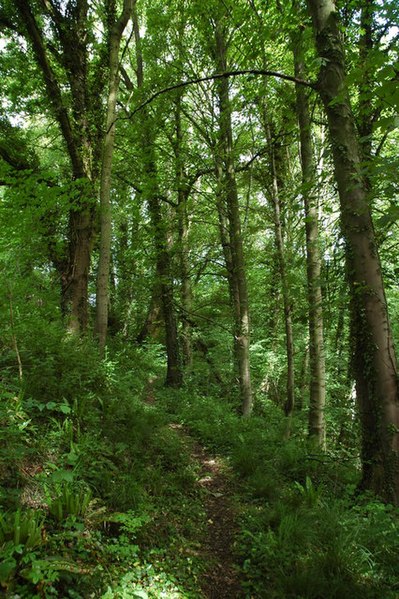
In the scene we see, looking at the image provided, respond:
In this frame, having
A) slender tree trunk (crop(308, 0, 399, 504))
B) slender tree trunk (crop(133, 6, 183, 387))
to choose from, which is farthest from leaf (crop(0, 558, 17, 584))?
slender tree trunk (crop(133, 6, 183, 387))

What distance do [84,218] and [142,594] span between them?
7383 millimetres

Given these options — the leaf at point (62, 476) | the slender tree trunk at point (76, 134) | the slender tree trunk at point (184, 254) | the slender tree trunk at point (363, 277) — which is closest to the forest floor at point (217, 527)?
the leaf at point (62, 476)

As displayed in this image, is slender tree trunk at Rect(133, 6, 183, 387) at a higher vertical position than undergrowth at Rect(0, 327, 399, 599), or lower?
higher

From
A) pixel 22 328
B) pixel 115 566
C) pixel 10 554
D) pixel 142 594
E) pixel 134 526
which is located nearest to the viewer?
pixel 10 554

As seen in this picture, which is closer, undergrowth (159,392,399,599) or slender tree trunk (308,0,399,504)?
undergrowth (159,392,399,599)

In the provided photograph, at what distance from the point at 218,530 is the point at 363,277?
3.00 meters

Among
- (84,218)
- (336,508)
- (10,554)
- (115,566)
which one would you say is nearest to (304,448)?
(336,508)

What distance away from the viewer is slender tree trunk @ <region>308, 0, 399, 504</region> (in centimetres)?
320

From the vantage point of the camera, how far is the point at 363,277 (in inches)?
130

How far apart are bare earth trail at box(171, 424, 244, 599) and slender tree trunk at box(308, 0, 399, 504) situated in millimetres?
1521

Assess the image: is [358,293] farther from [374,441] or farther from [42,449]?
[42,449]

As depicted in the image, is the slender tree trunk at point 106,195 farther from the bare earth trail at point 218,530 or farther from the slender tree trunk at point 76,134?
the bare earth trail at point 218,530

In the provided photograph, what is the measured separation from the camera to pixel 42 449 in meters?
3.45

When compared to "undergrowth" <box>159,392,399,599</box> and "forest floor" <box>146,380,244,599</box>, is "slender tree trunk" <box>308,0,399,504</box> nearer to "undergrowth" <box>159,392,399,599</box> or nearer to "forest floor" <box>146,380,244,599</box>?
"undergrowth" <box>159,392,399,599</box>
